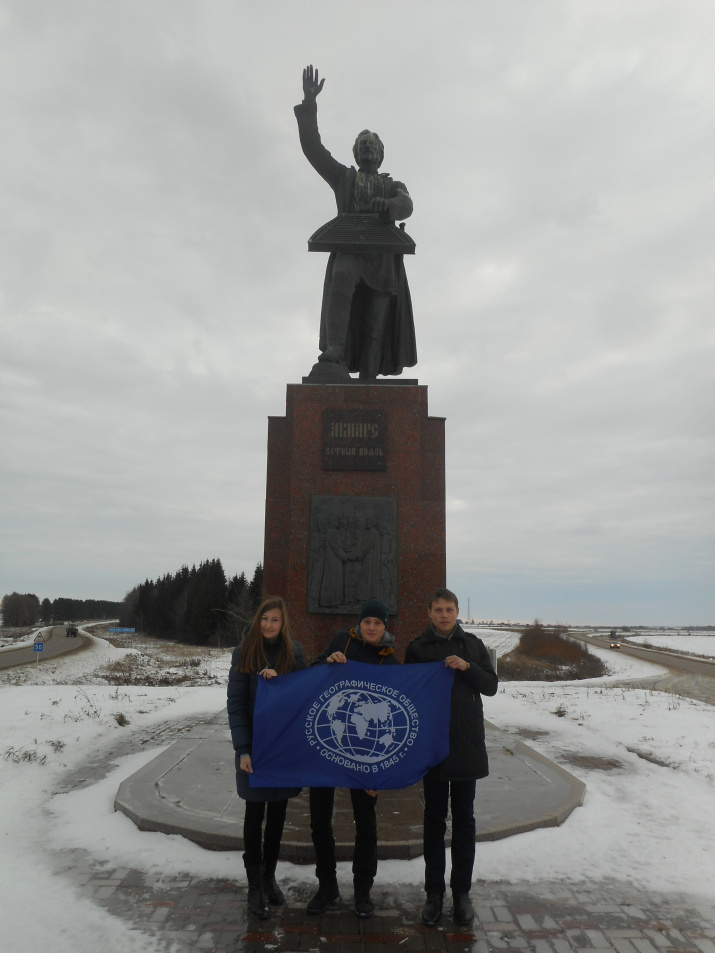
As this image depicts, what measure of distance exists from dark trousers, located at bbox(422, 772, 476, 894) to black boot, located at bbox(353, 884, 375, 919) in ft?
1.12

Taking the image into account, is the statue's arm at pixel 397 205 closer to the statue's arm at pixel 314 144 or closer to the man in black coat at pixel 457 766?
the statue's arm at pixel 314 144

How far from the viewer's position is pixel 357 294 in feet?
27.9

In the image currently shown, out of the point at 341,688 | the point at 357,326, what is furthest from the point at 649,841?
the point at 357,326

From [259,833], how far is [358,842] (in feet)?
1.94

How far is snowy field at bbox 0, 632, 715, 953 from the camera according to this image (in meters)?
3.93

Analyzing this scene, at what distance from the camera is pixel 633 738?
9180 mm

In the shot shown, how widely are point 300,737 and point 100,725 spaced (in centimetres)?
659

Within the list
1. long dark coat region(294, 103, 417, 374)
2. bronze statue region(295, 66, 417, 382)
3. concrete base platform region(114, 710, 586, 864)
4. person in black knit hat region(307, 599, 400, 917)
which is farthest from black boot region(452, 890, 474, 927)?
long dark coat region(294, 103, 417, 374)

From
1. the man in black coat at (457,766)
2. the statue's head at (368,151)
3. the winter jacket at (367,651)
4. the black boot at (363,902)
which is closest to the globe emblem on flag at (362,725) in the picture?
the winter jacket at (367,651)

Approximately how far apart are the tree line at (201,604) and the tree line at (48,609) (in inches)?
2093

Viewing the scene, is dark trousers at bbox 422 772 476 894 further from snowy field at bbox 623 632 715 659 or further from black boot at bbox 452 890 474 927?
snowy field at bbox 623 632 715 659

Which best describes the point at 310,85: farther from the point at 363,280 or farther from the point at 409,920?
the point at 409,920

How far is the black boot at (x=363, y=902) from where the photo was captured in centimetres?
369

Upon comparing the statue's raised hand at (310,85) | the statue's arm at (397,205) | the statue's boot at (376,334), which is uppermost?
the statue's raised hand at (310,85)
